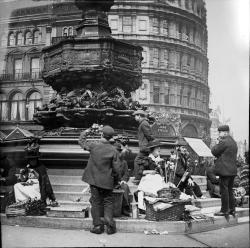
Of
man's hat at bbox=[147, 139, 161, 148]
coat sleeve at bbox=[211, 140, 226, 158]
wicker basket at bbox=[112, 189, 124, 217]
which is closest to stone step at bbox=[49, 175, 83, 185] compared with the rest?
man's hat at bbox=[147, 139, 161, 148]

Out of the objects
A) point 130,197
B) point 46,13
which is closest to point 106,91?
point 130,197

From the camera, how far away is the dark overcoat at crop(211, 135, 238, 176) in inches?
251

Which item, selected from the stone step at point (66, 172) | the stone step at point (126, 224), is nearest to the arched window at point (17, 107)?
the stone step at point (66, 172)

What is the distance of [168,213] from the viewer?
553cm

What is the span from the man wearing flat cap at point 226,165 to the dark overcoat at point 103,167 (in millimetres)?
1822

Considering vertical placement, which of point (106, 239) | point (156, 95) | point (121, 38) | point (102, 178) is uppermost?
point (121, 38)

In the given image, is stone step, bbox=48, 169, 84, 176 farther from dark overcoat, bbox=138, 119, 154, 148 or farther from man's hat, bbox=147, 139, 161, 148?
man's hat, bbox=147, 139, 161, 148

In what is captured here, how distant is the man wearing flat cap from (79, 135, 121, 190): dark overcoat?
182cm

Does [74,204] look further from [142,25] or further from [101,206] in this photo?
[142,25]

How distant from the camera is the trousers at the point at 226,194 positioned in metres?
6.37

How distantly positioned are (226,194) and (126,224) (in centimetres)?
189

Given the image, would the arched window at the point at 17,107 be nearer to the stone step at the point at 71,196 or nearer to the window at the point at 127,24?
the window at the point at 127,24

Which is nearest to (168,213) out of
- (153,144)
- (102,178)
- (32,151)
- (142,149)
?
(102,178)

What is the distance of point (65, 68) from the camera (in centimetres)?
867
